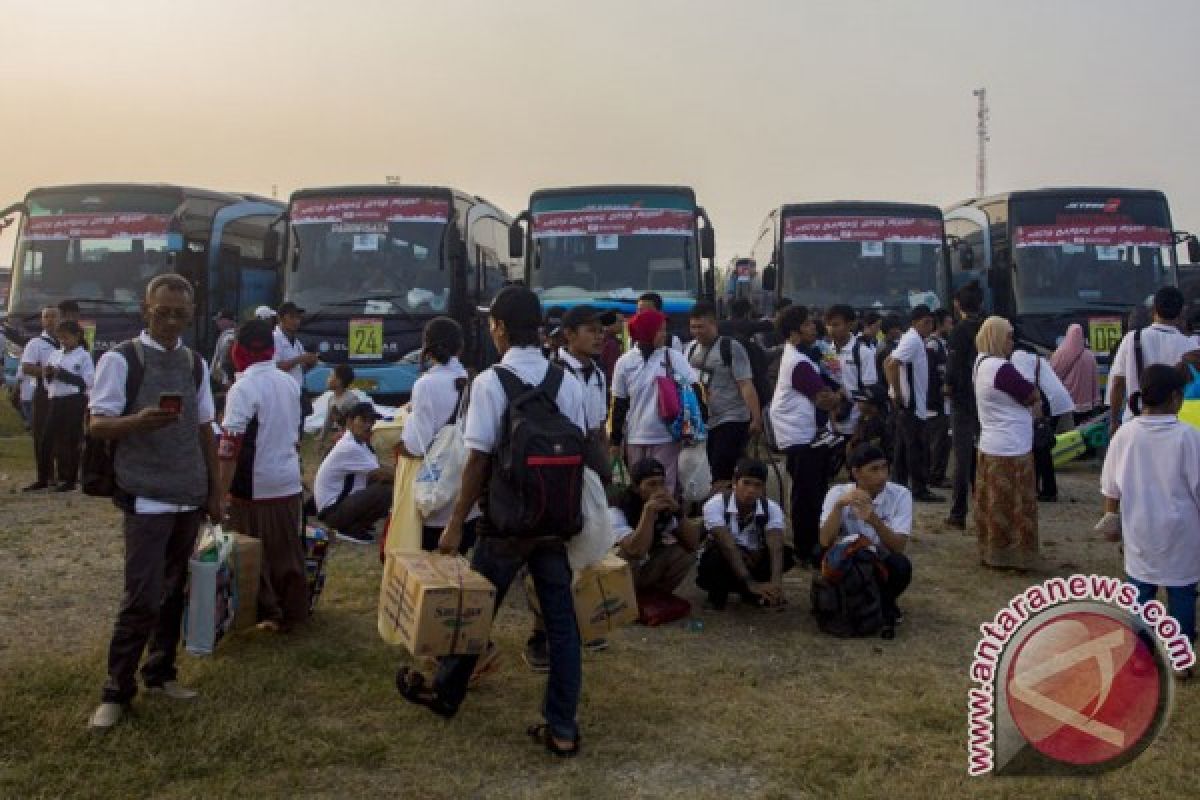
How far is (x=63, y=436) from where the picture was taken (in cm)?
1015

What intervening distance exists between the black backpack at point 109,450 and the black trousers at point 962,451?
579 centimetres

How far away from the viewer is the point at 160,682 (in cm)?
474

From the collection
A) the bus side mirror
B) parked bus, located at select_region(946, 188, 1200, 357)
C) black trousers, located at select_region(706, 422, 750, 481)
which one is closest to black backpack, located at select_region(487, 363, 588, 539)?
black trousers, located at select_region(706, 422, 750, 481)

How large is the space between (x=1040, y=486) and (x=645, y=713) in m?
6.52

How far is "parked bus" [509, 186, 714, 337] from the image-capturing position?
43.5 feet

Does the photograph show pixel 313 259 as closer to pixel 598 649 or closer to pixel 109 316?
pixel 109 316

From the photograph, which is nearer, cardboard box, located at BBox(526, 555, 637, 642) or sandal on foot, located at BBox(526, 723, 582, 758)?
sandal on foot, located at BBox(526, 723, 582, 758)

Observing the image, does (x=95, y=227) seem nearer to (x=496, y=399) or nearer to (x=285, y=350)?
(x=285, y=350)

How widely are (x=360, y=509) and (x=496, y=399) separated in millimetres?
3832

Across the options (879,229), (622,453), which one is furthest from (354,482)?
(879,229)

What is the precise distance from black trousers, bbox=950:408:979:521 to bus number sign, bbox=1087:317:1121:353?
588 centimetres

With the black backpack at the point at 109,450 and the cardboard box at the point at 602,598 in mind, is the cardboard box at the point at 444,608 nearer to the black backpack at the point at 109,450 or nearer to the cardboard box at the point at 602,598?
the cardboard box at the point at 602,598

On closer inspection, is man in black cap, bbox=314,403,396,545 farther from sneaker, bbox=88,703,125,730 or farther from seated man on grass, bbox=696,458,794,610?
sneaker, bbox=88,703,125,730

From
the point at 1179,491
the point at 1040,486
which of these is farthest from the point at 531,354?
the point at 1040,486
